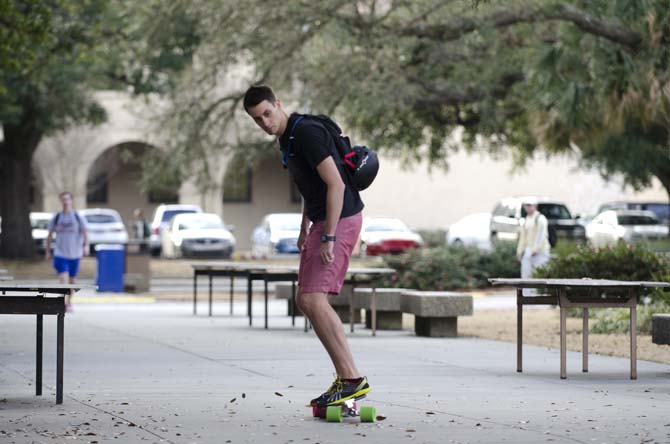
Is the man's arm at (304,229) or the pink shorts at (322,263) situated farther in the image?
the man's arm at (304,229)

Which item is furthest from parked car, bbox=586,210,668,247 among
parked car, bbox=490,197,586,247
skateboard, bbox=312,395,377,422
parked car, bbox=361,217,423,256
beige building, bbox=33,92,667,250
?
skateboard, bbox=312,395,377,422

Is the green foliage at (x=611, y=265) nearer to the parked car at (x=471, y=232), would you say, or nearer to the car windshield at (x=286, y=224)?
the car windshield at (x=286, y=224)

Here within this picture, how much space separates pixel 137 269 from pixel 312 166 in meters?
23.4

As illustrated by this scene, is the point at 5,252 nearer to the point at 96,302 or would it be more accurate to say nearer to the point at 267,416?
the point at 96,302

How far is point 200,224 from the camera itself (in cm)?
4644

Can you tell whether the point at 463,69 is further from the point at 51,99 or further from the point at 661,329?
the point at 661,329

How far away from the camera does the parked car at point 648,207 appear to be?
51906mm

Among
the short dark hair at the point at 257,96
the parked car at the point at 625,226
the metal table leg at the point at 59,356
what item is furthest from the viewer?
the parked car at the point at 625,226

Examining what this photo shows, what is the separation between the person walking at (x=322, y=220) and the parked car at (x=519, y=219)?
102ft

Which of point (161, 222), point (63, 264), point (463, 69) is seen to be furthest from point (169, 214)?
point (63, 264)

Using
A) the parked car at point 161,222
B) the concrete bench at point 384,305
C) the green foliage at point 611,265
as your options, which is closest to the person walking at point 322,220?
the concrete bench at point 384,305

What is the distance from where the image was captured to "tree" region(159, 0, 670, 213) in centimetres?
2273

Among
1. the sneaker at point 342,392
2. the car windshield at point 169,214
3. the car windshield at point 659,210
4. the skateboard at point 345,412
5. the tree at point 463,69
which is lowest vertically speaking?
the skateboard at point 345,412

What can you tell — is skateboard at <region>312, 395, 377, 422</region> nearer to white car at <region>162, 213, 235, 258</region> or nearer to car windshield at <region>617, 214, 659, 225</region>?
white car at <region>162, 213, 235, 258</region>
